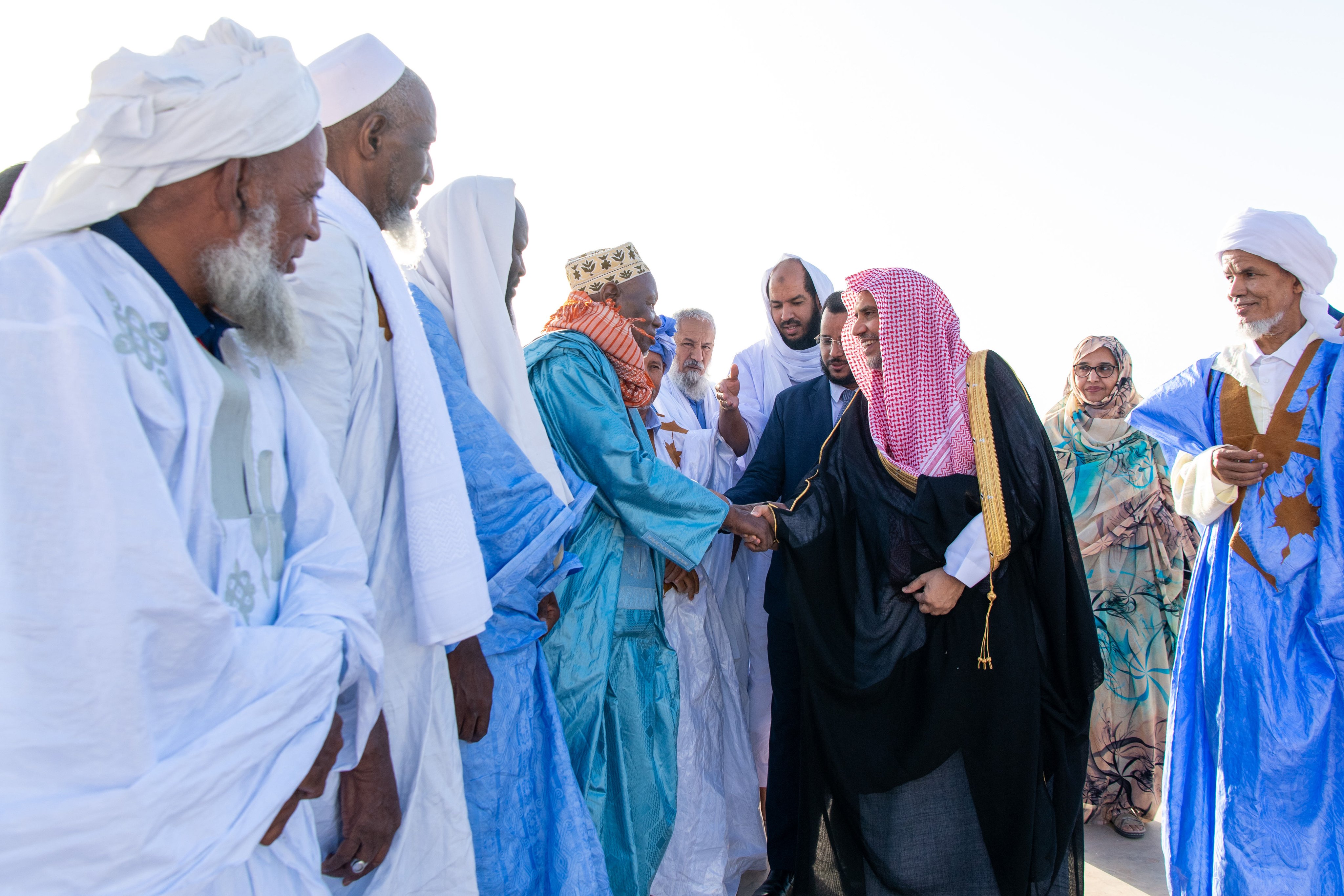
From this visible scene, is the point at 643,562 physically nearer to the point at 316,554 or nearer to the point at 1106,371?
the point at 316,554

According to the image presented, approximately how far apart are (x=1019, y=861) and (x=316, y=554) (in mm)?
2728

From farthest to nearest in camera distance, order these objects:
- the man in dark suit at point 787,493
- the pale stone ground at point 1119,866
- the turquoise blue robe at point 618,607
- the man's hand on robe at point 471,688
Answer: the pale stone ground at point 1119,866 → the man in dark suit at point 787,493 → the turquoise blue robe at point 618,607 → the man's hand on robe at point 471,688

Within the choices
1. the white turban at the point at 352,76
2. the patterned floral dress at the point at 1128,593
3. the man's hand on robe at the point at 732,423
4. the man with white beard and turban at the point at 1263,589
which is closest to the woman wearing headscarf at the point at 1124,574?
the patterned floral dress at the point at 1128,593

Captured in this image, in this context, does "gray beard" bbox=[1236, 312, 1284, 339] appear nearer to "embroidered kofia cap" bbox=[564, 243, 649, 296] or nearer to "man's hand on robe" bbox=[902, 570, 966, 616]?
"man's hand on robe" bbox=[902, 570, 966, 616]

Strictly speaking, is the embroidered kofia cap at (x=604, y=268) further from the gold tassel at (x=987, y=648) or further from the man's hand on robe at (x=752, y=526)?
the gold tassel at (x=987, y=648)

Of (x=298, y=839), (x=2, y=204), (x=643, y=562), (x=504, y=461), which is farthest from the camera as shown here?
(x=643, y=562)

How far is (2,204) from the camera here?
2096 millimetres

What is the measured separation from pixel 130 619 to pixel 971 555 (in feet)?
9.09

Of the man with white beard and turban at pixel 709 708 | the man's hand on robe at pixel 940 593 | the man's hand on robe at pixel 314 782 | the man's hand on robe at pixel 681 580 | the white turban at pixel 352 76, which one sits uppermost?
the white turban at pixel 352 76

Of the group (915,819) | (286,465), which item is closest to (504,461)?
(286,465)

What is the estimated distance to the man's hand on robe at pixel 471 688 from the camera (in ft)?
7.52

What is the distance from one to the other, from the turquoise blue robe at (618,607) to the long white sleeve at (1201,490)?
2012 millimetres

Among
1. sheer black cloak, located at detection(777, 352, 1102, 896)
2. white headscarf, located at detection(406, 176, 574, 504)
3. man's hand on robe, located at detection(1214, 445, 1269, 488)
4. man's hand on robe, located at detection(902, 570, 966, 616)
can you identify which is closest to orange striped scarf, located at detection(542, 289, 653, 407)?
white headscarf, located at detection(406, 176, 574, 504)

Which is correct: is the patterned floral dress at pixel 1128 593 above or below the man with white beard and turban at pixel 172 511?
below
